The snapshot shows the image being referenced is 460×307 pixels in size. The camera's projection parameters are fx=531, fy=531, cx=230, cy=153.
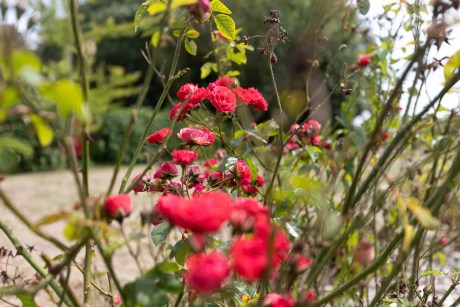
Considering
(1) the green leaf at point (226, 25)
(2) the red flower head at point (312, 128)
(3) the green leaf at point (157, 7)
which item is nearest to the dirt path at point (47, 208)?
(2) the red flower head at point (312, 128)

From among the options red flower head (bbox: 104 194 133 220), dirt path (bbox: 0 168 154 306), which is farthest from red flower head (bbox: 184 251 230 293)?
dirt path (bbox: 0 168 154 306)

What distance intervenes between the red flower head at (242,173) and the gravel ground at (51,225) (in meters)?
0.24

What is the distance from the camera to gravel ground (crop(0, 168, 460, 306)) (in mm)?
2299

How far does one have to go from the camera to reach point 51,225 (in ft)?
15.5

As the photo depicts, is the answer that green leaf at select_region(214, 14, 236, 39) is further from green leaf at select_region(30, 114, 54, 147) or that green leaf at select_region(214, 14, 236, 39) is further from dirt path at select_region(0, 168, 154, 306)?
dirt path at select_region(0, 168, 154, 306)

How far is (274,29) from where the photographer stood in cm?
144

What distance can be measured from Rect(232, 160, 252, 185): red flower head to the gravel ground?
0.24 meters

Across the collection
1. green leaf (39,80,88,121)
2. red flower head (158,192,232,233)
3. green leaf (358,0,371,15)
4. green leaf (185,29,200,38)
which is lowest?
red flower head (158,192,232,233)

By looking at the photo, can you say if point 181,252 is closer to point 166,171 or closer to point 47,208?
point 166,171

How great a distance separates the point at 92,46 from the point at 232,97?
509 millimetres

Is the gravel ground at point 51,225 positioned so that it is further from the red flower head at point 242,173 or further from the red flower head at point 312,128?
the red flower head at point 312,128

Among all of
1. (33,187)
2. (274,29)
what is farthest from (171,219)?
(33,187)

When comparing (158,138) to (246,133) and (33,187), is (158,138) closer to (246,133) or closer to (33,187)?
(246,133)

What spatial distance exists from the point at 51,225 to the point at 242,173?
12.6ft
